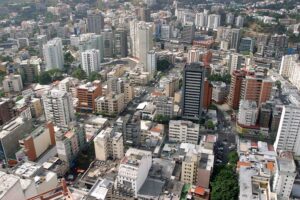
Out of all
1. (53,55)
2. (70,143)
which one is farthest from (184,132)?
(53,55)

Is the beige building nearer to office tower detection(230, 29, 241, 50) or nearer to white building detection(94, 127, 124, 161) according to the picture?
white building detection(94, 127, 124, 161)

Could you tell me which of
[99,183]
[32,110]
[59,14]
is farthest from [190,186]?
[59,14]

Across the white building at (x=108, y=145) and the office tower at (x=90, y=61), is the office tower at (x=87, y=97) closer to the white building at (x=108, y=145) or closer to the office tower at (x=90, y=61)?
the white building at (x=108, y=145)

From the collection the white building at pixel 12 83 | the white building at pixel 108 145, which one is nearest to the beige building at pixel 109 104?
the white building at pixel 108 145

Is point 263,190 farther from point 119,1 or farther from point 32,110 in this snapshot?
point 119,1

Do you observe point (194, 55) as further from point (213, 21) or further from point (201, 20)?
point (201, 20)

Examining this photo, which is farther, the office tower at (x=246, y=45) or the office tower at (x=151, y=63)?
the office tower at (x=246, y=45)
